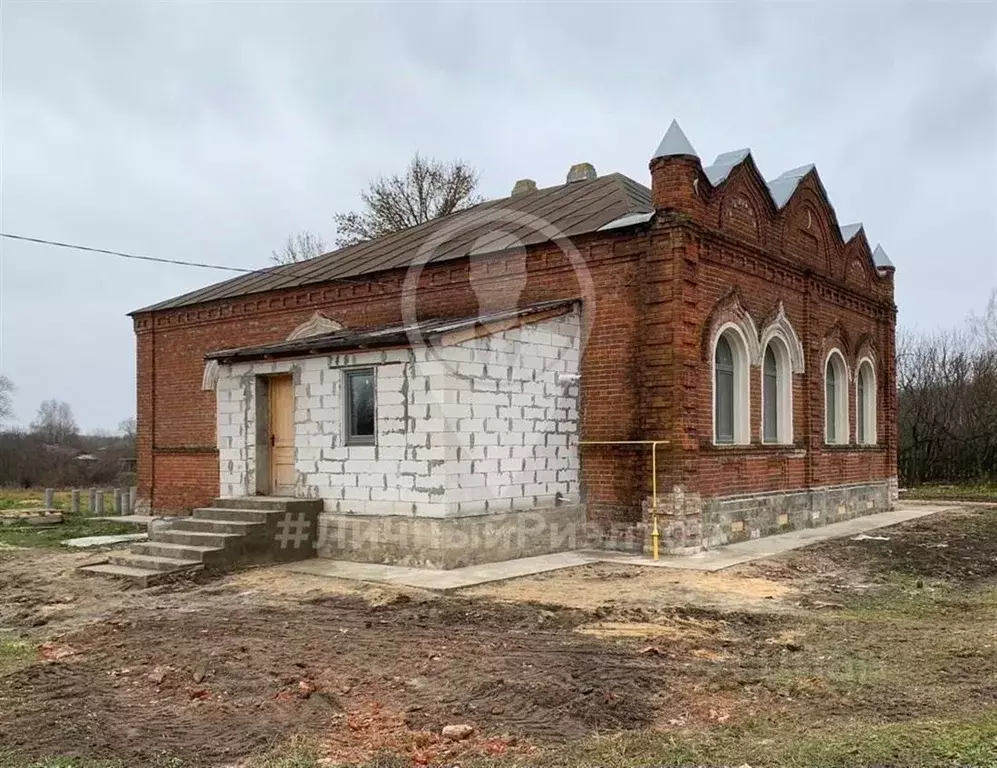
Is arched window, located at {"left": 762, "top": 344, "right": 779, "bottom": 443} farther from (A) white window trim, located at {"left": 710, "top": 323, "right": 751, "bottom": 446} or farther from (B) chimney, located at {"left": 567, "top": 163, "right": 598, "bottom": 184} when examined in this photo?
(B) chimney, located at {"left": 567, "top": 163, "right": 598, "bottom": 184}

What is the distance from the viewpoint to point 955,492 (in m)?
27.8

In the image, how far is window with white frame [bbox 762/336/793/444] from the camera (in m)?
15.9

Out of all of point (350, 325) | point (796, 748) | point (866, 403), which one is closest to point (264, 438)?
point (350, 325)

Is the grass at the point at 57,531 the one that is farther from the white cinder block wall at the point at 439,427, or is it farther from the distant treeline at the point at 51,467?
the distant treeline at the point at 51,467

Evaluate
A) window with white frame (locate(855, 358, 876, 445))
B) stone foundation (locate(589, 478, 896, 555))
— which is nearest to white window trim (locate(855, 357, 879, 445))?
window with white frame (locate(855, 358, 876, 445))

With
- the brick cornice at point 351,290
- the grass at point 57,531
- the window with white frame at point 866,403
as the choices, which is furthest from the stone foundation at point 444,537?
the window with white frame at point 866,403

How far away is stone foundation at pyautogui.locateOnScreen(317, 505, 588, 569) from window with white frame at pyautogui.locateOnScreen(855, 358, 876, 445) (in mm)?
9658

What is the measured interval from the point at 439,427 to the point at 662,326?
3646mm

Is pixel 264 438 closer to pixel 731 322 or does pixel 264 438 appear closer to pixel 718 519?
pixel 718 519

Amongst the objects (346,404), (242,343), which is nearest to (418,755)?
(346,404)

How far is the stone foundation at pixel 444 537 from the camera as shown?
11.5m

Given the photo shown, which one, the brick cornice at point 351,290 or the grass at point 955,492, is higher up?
the brick cornice at point 351,290

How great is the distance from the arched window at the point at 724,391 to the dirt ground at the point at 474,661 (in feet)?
11.9

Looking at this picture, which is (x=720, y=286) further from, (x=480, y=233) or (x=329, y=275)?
(x=329, y=275)
